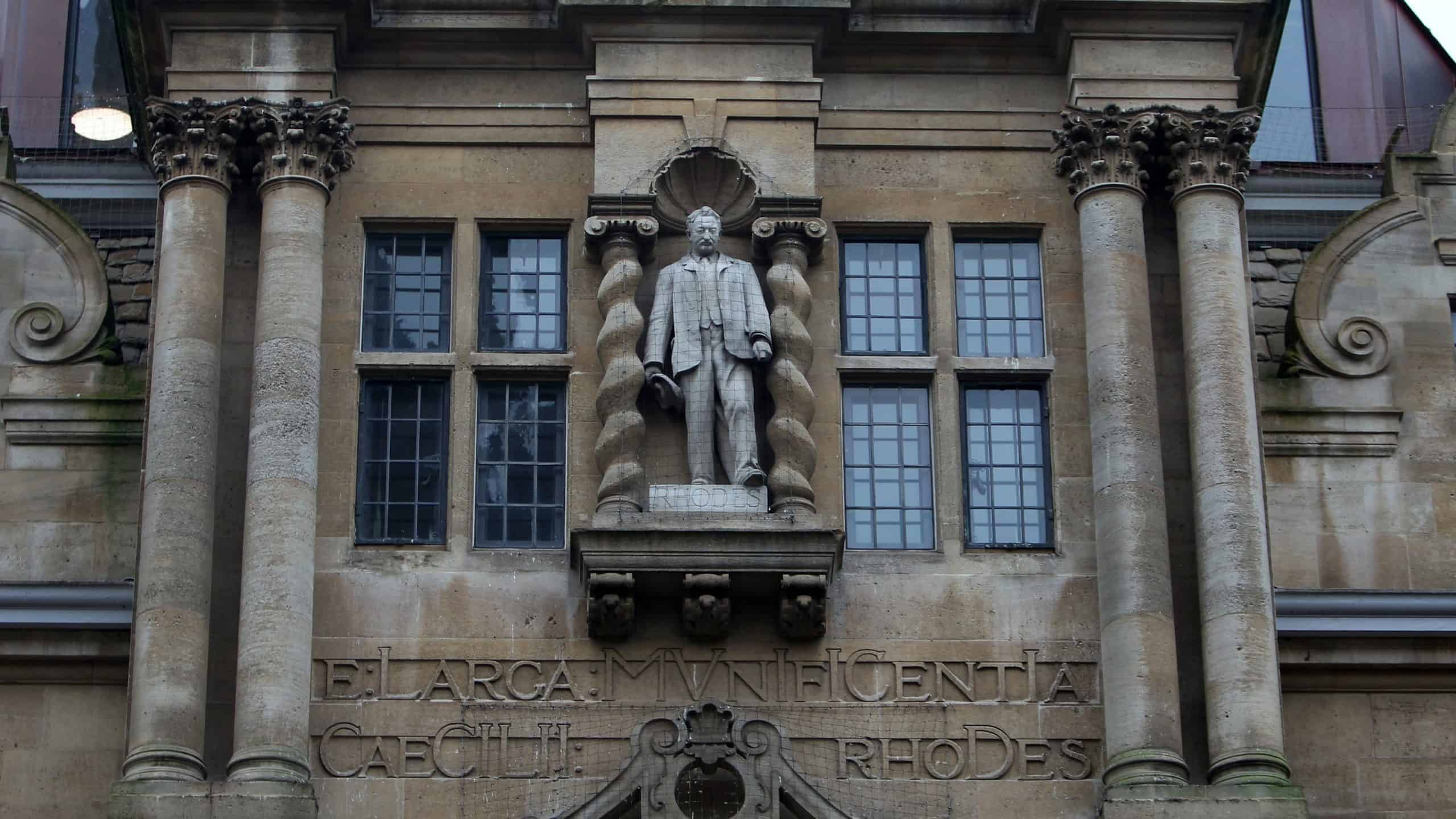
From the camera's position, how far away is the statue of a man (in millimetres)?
25391

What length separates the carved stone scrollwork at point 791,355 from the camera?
25219 millimetres

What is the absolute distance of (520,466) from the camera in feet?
84.8

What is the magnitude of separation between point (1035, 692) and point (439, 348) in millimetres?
5481

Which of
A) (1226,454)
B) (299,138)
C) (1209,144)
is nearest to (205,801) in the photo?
(299,138)

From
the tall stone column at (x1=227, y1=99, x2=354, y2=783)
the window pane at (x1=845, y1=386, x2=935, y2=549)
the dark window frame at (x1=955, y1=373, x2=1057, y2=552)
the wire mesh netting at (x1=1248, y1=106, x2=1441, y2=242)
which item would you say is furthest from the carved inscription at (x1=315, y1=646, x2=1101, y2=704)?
the wire mesh netting at (x1=1248, y1=106, x2=1441, y2=242)

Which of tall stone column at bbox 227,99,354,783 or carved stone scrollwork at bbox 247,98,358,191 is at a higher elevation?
carved stone scrollwork at bbox 247,98,358,191

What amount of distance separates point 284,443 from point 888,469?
4.72 meters

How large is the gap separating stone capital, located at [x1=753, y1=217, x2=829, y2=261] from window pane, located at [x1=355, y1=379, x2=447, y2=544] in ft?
9.11

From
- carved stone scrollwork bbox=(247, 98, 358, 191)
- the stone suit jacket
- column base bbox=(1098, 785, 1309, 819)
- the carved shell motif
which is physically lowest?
column base bbox=(1098, 785, 1309, 819)

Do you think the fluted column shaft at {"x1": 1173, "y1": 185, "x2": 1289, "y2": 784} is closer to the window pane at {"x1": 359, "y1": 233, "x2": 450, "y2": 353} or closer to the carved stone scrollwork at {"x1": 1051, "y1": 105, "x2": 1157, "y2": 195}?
the carved stone scrollwork at {"x1": 1051, "y1": 105, "x2": 1157, "y2": 195}

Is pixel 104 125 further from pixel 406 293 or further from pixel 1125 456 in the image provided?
pixel 1125 456

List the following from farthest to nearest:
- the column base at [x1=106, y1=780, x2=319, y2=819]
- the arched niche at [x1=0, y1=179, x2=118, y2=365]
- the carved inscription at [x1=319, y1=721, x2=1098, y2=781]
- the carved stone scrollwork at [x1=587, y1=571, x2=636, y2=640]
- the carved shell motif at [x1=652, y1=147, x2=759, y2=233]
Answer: the arched niche at [x1=0, y1=179, x2=118, y2=365]
the carved shell motif at [x1=652, y1=147, x2=759, y2=233]
the carved stone scrollwork at [x1=587, y1=571, x2=636, y2=640]
the carved inscription at [x1=319, y1=721, x2=1098, y2=781]
the column base at [x1=106, y1=780, x2=319, y2=819]

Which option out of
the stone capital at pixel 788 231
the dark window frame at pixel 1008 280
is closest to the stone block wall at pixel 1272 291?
the dark window frame at pixel 1008 280

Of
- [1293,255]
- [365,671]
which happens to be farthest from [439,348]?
[1293,255]
